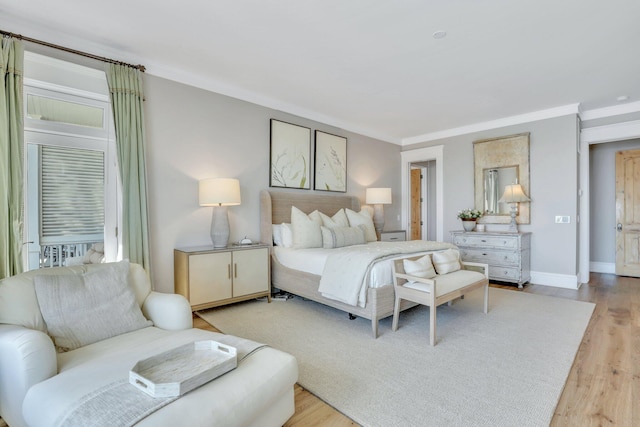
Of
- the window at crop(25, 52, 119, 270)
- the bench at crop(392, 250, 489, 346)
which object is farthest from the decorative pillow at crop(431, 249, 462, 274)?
the window at crop(25, 52, 119, 270)

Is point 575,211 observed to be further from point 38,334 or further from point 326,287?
point 38,334

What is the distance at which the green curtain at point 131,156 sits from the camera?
304 centimetres

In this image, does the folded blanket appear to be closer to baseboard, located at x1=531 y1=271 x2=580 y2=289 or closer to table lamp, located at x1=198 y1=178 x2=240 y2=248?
table lamp, located at x1=198 y1=178 x2=240 y2=248

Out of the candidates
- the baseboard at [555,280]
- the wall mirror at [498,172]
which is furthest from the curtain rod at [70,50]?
the baseboard at [555,280]

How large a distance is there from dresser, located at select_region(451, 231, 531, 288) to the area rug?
812 millimetres

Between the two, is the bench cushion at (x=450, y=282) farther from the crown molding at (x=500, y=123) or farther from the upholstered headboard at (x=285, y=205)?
the crown molding at (x=500, y=123)

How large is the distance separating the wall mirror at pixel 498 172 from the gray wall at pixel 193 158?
10.8 feet

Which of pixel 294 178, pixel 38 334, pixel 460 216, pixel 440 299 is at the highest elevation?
pixel 294 178

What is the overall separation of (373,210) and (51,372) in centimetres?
484

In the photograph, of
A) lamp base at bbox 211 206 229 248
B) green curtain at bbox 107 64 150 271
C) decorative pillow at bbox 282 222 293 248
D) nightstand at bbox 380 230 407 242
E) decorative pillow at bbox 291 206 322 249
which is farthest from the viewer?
nightstand at bbox 380 230 407 242

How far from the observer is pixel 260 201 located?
4348 millimetres

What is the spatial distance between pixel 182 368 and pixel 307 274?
2207 mm

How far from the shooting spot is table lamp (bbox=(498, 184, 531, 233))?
488 centimetres

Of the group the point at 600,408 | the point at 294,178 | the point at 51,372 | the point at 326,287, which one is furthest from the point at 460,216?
the point at 51,372
